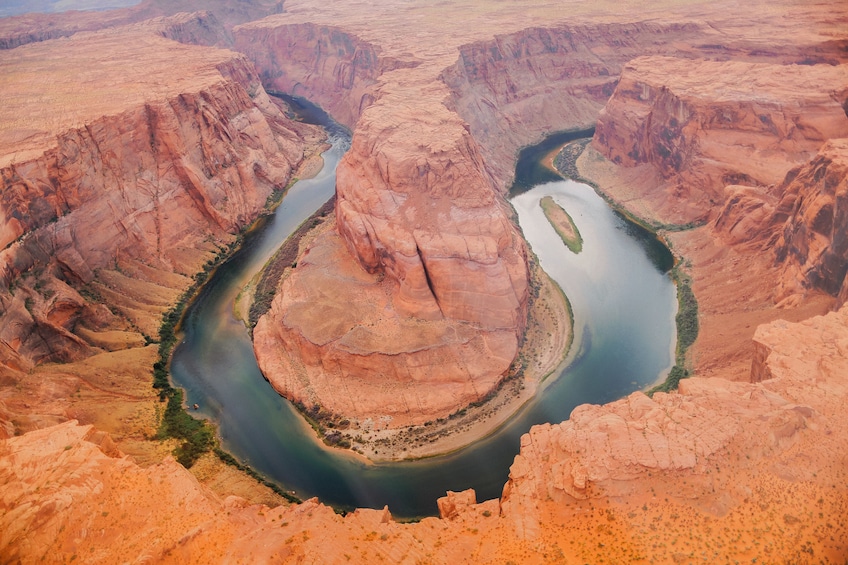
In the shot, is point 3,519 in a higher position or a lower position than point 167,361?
higher

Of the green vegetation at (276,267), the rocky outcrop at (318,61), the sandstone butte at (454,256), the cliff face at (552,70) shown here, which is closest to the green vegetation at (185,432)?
the sandstone butte at (454,256)

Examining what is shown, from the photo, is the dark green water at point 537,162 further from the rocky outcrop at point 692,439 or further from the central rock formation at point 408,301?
the rocky outcrop at point 692,439

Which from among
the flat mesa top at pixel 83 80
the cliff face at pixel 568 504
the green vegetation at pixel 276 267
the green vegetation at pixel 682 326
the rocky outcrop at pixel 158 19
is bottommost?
the green vegetation at pixel 682 326

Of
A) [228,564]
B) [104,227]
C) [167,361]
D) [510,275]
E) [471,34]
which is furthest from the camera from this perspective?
[471,34]

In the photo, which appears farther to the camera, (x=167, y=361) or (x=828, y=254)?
(x=167, y=361)

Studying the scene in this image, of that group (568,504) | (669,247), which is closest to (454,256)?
(568,504)

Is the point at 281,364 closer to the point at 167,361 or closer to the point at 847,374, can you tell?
the point at 167,361

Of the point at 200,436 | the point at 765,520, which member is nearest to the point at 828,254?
the point at 765,520
